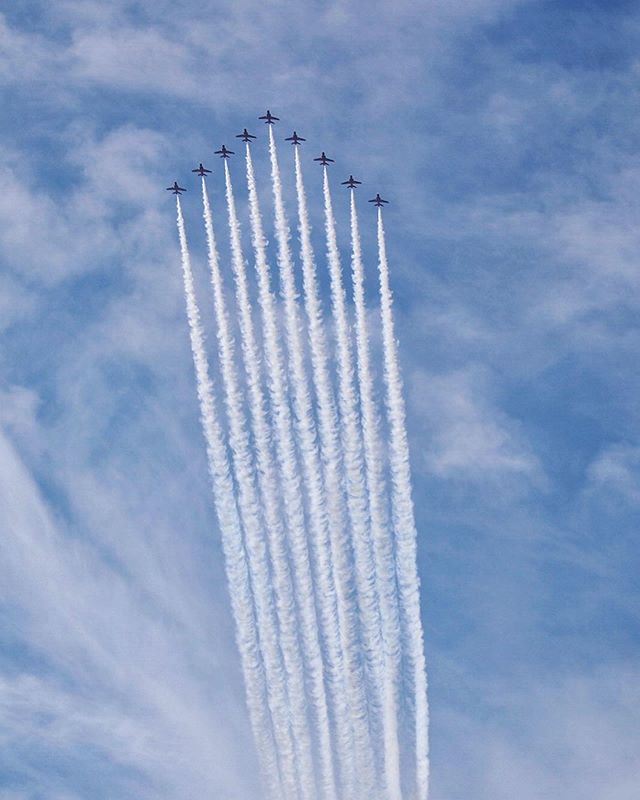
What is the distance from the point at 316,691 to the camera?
92438mm

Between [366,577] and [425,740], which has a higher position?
[366,577]

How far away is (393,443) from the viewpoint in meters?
92.8

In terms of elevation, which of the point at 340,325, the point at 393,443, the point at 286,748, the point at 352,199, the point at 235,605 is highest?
the point at 352,199

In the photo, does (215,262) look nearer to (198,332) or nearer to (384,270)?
(198,332)

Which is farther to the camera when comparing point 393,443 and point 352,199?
point 352,199

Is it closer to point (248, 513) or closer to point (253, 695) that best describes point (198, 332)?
point (248, 513)

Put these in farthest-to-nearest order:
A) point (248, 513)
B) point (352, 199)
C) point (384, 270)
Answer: point (352, 199) < point (384, 270) < point (248, 513)

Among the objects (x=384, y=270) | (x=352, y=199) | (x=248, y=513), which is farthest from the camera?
(x=352, y=199)

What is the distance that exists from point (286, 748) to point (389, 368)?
29349 mm

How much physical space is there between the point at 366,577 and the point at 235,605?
9951mm

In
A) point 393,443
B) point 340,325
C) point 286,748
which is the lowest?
point 286,748

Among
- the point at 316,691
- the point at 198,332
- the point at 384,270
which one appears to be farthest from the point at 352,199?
the point at 316,691

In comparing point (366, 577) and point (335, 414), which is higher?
point (335, 414)

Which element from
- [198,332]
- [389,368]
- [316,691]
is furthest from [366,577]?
[198,332]
